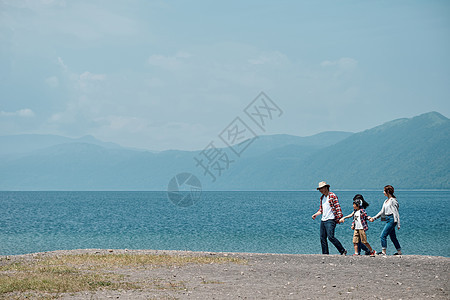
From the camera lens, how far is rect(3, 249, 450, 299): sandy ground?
1189 centimetres

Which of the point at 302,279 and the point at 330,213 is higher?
the point at 330,213

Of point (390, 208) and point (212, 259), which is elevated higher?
point (390, 208)

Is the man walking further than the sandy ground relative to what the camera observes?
Yes

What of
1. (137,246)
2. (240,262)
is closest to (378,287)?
(240,262)

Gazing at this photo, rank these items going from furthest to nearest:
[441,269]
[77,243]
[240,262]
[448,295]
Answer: [77,243] → [240,262] → [441,269] → [448,295]

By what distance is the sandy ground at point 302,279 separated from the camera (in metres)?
11.9

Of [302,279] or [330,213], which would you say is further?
[330,213]

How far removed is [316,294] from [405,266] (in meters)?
5.15

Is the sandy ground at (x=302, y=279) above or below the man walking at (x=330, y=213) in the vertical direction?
below

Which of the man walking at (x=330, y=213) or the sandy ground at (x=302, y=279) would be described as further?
the man walking at (x=330, y=213)

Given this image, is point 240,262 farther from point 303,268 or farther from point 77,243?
point 77,243

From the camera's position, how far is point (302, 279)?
545 inches

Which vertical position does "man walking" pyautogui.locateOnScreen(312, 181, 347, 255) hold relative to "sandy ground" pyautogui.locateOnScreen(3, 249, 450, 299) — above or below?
above

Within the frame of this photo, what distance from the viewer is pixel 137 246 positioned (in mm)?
36281
